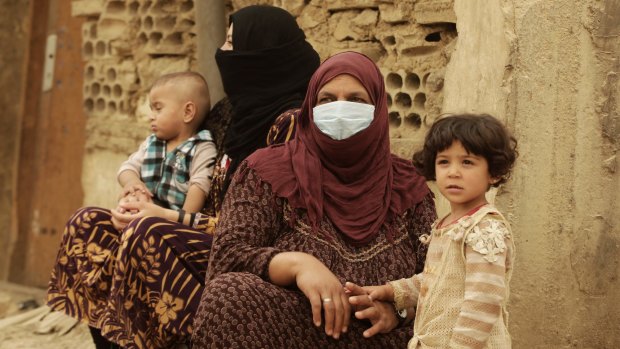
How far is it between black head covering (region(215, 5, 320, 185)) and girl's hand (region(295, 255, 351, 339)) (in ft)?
3.01

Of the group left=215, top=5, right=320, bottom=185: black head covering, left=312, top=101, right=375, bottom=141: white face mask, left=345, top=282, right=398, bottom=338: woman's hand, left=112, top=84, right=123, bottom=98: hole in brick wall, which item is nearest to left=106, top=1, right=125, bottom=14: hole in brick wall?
left=112, top=84, right=123, bottom=98: hole in brick wall

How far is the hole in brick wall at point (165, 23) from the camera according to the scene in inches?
211

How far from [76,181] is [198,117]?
2179 millimetres

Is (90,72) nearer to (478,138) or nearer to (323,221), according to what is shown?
(323,221)

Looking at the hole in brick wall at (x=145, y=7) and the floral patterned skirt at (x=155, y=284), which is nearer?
the floral patterned skirt at (x=155, y=284)

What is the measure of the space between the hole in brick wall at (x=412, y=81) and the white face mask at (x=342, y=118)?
105 cm

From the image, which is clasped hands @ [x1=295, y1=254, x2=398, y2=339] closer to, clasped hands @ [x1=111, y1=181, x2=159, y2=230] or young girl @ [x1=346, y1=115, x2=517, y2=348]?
young girl @ [x1=346, y1=115, x2=517, y2=348]

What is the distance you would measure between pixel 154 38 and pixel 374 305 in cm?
282

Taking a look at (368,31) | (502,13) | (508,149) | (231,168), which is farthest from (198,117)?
(508,149)

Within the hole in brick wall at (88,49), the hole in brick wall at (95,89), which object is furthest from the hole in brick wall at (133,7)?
the hole in brick wall at (95,89)

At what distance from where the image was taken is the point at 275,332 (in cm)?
302

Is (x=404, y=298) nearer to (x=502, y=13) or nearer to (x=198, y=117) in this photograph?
A: (x=502, y=13)

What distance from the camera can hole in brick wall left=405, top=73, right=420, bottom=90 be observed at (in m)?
4.22

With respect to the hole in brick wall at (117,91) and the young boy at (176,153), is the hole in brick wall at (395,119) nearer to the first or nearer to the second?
the young boy at (176,153)
